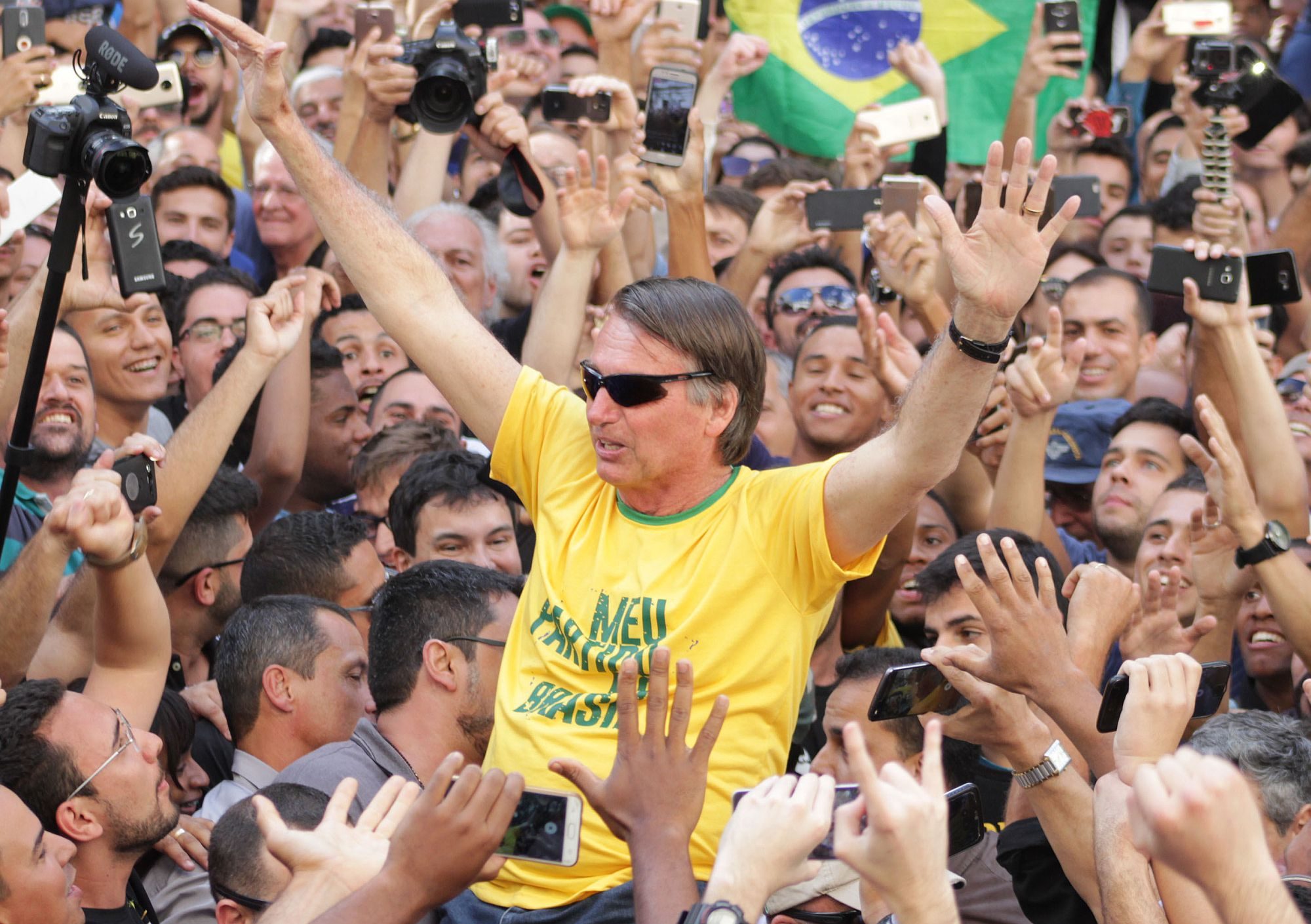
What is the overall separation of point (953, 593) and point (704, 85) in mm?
3859

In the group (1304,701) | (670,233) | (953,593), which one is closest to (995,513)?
(953,593)

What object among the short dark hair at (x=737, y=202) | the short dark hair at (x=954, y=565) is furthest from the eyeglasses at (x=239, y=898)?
the short dark hair at (x=737, y=202)

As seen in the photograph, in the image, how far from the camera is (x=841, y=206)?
21.5 feet

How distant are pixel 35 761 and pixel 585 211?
2583mm

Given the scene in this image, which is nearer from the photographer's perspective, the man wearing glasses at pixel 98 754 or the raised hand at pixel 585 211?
the man wearing glasses at pixel 98 754

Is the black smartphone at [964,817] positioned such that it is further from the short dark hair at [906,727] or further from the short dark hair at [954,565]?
the short dark hair at [954,565]

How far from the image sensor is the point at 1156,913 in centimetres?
286

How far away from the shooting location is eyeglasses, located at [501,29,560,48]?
9.30m

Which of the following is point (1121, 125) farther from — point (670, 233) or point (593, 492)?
point (593, 492)

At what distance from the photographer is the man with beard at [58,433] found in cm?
493

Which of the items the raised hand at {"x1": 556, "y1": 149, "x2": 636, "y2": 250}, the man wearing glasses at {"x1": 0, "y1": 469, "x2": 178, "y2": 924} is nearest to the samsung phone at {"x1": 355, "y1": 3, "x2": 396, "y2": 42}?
the raised hand at {"x1": 556, "y1": 149, "x2": 636, "y2": 250}

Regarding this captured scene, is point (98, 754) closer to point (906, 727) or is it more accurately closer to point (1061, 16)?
point (906, 727)

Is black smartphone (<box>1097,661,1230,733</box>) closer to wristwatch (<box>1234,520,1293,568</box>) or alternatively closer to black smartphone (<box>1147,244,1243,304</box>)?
wristwatch (<box>1234,520,1293,568</box>)

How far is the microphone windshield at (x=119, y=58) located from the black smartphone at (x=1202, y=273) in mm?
3398
